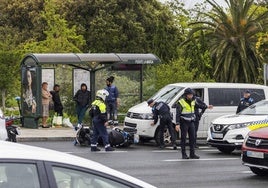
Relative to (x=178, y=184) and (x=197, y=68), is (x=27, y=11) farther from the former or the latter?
(x=178, y=184)

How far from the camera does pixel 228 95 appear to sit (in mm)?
22500

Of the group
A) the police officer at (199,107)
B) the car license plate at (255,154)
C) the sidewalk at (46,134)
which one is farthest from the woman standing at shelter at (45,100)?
the car license plate at (255,154)

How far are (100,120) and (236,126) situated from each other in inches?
136

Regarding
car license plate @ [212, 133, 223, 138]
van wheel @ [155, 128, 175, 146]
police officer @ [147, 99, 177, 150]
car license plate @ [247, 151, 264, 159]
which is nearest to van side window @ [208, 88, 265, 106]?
van wheel @ [155, 128, 175, 146]

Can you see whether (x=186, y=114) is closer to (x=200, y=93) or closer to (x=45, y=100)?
(x=200, y=93)

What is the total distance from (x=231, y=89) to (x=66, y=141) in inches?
209

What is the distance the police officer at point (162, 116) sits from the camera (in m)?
20.5

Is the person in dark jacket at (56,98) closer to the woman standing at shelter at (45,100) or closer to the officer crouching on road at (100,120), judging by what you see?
the woman standing at shelter at (45,100)

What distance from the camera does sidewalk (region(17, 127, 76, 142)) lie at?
74.2 feet

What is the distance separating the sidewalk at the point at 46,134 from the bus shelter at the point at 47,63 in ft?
2.33

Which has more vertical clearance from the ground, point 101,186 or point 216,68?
point 216,68

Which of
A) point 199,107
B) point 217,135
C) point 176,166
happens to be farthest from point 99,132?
point 176,166

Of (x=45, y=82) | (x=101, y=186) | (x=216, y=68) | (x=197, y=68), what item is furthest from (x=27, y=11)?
(x=101, y=186)

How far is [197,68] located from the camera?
104ft
